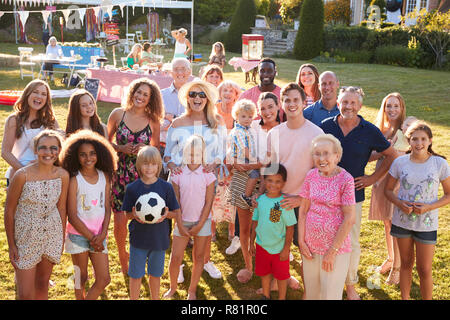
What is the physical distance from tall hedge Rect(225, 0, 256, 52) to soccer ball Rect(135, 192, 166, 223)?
26864 mm

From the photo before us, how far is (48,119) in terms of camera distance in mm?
4078

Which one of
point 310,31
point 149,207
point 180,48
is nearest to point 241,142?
point 149,207

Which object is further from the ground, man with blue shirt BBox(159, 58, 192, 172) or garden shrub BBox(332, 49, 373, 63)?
garden shrub BBox(332, 49, 373, 63)

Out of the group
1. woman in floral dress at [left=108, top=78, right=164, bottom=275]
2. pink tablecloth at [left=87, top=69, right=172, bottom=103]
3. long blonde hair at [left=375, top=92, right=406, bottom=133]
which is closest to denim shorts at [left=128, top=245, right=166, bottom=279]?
woman in floral dress at [left=108, top=78, right=164, bottom=275]

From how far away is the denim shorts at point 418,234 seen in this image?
3526mm

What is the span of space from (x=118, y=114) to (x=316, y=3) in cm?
2347

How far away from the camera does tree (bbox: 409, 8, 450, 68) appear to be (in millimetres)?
22391

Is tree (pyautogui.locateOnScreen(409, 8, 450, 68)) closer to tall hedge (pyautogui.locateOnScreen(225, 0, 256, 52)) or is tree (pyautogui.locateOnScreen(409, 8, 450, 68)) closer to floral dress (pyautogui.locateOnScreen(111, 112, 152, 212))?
tall hedge (pyautogui.locateOnScreen(225, 0, 256, 52))

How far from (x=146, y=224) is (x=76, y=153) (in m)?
0.76

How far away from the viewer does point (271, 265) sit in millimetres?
3857

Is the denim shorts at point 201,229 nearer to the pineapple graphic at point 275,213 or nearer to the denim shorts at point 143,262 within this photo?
the denim shorts at point 143,262

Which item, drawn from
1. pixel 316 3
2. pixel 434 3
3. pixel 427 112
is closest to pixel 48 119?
pixel 427 112

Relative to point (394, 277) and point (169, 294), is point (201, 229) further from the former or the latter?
point (394, 277)
